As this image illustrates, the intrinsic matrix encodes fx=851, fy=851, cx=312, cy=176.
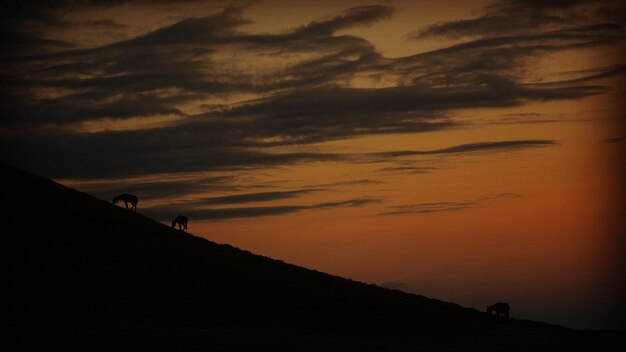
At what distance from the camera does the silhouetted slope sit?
144 ft

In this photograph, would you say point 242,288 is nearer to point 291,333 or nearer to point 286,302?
point 286,302

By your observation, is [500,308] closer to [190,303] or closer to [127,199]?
[190,303]

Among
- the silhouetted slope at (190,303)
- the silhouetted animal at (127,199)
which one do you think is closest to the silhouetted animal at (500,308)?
the silhouetted slope at (190,303)

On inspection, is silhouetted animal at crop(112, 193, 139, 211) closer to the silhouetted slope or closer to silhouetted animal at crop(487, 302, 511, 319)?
the silhouetted slope

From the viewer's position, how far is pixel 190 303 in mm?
52469

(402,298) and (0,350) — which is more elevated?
(402,298)

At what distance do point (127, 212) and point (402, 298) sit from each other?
26.8 meters

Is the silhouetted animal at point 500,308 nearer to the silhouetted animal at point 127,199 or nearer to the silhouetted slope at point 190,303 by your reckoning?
the silhouetted slope at point 190,303

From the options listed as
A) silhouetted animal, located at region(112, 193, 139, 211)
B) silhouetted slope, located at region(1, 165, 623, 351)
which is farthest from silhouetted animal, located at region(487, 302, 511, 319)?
silhouetted animal, located at region(112, 193, 139, 211)

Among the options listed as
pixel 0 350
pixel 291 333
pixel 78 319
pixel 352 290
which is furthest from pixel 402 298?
pixel 0 350

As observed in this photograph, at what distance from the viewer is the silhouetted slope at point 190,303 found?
44.0m

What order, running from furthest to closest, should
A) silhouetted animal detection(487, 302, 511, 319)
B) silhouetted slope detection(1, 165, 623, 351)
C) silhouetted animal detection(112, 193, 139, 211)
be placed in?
silhouetted animal detection(112, 193, 139, 211) < silhouetted animal detection(487, 302, 511, 319) < silhouetted slope detection(1, 165, 623, 351)

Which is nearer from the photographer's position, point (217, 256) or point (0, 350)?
point (0, 350)

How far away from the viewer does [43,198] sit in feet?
225
